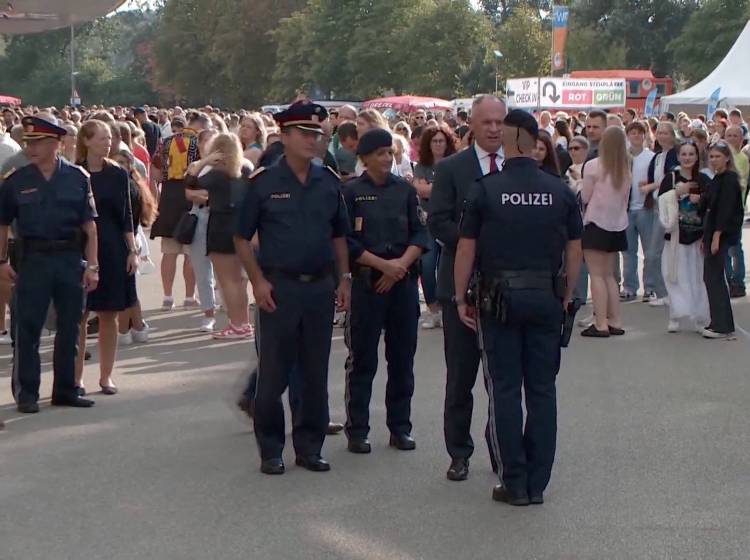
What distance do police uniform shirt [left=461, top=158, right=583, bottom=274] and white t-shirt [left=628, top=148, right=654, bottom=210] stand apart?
7.69 m

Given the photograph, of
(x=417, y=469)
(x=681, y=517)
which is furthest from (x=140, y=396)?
(x=681, y=517)

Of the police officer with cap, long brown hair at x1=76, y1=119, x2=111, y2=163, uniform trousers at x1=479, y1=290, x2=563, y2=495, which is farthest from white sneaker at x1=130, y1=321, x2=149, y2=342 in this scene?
uniform trousers at x1=479, y1=290, x2=563, y2=495

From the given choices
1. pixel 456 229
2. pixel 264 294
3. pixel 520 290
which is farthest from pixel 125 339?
pixel 520 290

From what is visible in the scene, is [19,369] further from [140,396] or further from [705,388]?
[705,388]

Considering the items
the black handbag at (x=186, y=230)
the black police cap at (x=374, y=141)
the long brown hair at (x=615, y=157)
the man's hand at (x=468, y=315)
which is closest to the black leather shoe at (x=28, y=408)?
the black police cap at (x=374, y=141)

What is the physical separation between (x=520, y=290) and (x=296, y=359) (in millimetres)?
1445

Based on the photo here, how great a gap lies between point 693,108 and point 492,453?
3715cm

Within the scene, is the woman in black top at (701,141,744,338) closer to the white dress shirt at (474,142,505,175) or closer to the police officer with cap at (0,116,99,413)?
the white dress shirt at (474,142,505,175)

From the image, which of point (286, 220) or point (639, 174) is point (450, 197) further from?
point (639, 174)

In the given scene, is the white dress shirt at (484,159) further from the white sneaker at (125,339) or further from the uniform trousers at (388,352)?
the white sneaker at (125,339)

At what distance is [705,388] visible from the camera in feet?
30.9

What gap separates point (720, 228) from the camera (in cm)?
1146

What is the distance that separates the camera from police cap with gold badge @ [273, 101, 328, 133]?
6.83m

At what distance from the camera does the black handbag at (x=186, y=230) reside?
12.1 metres
